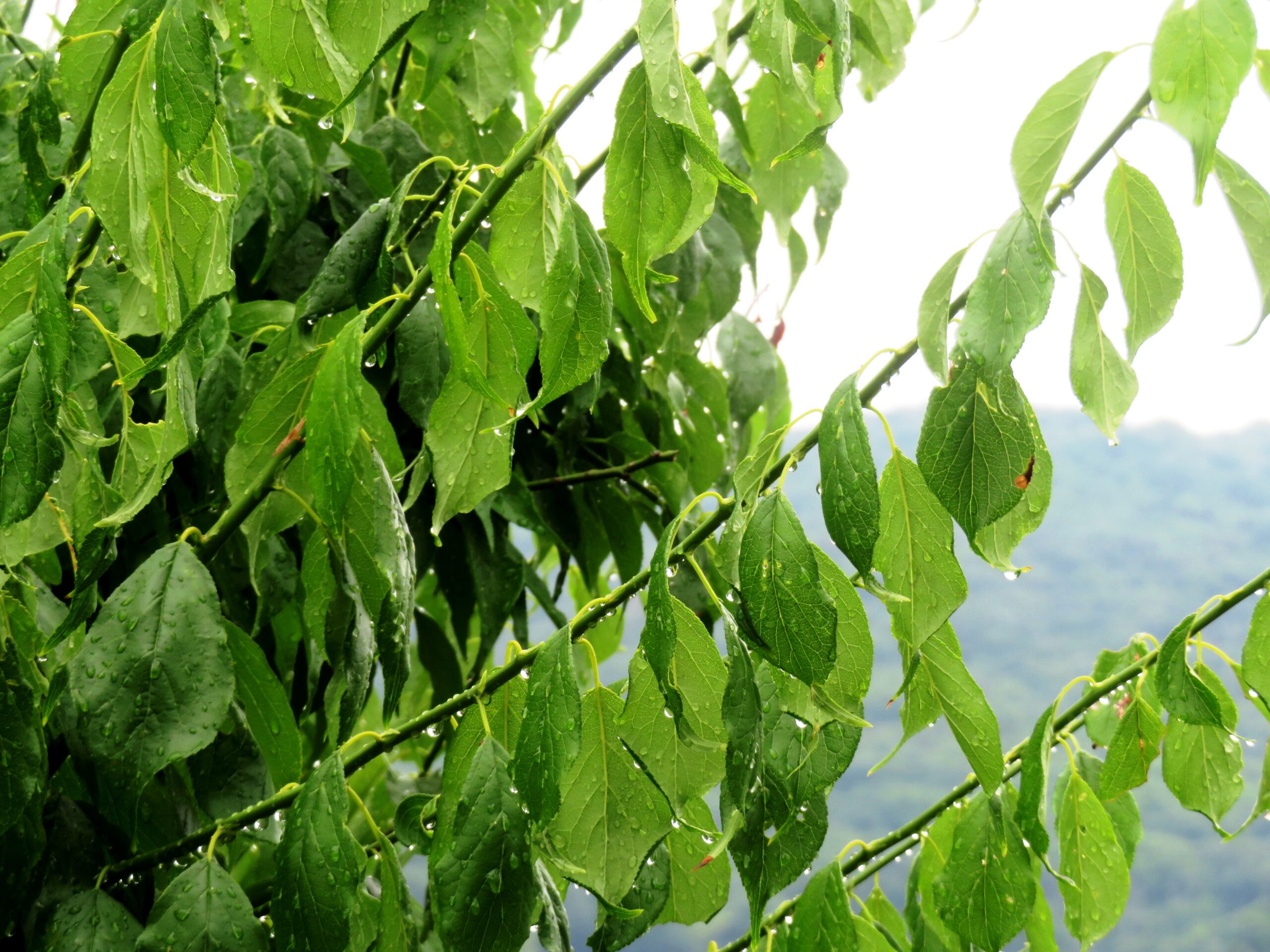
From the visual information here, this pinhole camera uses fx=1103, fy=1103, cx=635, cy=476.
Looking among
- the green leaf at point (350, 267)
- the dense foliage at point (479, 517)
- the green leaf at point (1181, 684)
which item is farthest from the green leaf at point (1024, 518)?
the green leaf at point (350, 267)

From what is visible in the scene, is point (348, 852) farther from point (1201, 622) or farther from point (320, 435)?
point (1201, 622)

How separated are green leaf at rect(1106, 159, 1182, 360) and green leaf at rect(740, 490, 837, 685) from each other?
A: 125 millimetres

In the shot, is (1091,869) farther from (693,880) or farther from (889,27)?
(889,27)

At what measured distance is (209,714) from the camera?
363 mm

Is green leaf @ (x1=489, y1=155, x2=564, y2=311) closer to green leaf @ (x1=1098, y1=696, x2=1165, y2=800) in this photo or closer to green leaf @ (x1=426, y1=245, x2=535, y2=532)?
green leaf @ (x1=426, y1=245, x2=535, y2=532)

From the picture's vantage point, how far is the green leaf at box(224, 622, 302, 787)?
42cm

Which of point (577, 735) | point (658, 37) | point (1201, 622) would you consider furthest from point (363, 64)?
point (1201, 622)

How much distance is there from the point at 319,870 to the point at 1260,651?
1.22 feet

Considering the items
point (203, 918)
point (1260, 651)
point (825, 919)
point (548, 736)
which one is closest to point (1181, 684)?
point (1260, 651)

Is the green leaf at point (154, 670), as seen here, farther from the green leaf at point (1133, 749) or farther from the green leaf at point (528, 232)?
the green leaf at point (1133, 749)

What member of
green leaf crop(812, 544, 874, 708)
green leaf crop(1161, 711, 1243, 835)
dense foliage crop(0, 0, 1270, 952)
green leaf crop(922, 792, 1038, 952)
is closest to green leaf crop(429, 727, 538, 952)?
dense foliage crop(0, 0, 1270, 952)

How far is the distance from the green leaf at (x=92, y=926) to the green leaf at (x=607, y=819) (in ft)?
0.53

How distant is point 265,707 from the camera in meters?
0.42

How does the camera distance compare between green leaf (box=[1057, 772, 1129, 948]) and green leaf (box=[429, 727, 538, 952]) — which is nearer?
green leaf (box=[429, 727, 538, 952])
